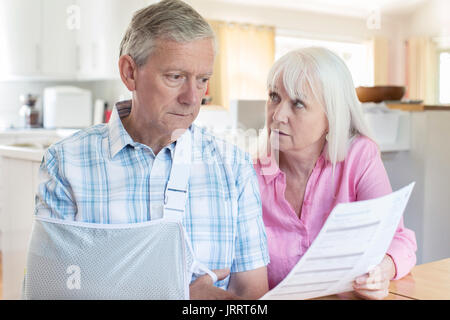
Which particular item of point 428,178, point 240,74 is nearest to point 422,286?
Result: point 428,178

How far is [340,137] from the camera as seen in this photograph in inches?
40.3

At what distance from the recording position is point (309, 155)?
108 cm

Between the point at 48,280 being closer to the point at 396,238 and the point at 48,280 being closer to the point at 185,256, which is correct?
the point at 185,256

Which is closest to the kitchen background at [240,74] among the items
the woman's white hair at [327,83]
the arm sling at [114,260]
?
the woman's white hair at [327,83]

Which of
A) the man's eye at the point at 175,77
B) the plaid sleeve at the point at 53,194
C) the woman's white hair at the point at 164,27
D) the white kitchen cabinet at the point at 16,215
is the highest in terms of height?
the woman's white hair at the point at 164,27

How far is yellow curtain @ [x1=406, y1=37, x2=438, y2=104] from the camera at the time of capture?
17.3ft

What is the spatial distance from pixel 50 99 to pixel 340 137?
292cm

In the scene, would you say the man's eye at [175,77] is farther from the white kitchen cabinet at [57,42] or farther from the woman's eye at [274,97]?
the white kitchen cabinet at [57,42]

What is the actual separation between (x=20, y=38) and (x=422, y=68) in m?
3.77

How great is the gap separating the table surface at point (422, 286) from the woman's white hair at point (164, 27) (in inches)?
15.8

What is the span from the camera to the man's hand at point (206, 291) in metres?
0.71

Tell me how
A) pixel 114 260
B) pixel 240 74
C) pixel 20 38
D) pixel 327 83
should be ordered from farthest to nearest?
pixel 240 74 → pixel 20 38 → pixel 327 83 → pixel 114 260

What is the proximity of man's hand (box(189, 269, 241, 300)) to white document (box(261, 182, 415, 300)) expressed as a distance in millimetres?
107

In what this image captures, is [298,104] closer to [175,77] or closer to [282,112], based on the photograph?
[282,112]
